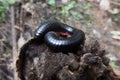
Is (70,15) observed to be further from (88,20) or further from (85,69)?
(85,69)

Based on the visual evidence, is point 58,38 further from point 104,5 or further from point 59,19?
point 104,5

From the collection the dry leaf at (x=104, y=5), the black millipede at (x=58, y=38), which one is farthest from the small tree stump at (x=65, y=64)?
the dry leaf at (x=104, y=5)

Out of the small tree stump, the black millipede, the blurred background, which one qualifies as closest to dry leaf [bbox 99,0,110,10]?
the blurred background

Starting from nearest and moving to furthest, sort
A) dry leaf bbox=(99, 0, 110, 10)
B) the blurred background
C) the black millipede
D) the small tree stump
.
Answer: the small tree stump < the black millipede < the blurred background < dry leaf bbox=(99, 0, 110, 10)

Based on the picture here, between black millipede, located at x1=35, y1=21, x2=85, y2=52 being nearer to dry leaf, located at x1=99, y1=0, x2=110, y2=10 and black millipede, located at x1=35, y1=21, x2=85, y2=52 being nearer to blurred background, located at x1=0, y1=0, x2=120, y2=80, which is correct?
blurred background, located at x1=0, y1=0, x2=120, y2=80

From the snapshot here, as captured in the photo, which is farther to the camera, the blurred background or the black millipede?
the blurred background

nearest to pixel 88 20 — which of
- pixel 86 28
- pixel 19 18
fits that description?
pixel 86 28
